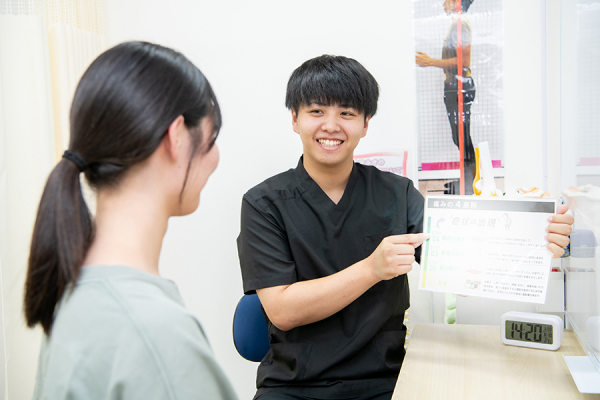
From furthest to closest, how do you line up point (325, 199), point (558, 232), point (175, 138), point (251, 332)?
point (251, 332) → point (325, 199) → point (558, 232) → point (175, 138)

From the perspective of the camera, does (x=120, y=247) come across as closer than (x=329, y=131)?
Yes

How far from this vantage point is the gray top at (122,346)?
0.52 meters

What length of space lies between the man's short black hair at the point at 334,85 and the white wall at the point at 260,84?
470 millimetres

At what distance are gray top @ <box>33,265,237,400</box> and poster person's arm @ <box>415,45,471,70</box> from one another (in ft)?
4.83

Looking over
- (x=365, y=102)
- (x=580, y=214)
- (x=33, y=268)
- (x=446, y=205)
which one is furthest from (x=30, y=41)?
(x=580, y=214)

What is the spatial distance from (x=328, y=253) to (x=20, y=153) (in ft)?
3.88

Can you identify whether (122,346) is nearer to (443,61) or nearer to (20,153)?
(20,153)

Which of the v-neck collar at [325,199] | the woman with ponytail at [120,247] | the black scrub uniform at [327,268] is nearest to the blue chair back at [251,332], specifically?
the black scrub uniform at [327,268]

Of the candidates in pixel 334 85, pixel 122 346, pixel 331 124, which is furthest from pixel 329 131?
pixel 122 346

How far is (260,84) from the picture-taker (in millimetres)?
1897

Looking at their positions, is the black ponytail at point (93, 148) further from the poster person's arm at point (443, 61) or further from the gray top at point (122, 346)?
the poster person's arm at point (443, 61)

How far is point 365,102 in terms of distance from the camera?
133 centimetres

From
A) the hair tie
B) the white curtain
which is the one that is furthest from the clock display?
the white curtain

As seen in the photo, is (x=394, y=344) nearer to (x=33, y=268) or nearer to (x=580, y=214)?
(x=580, y=214)
